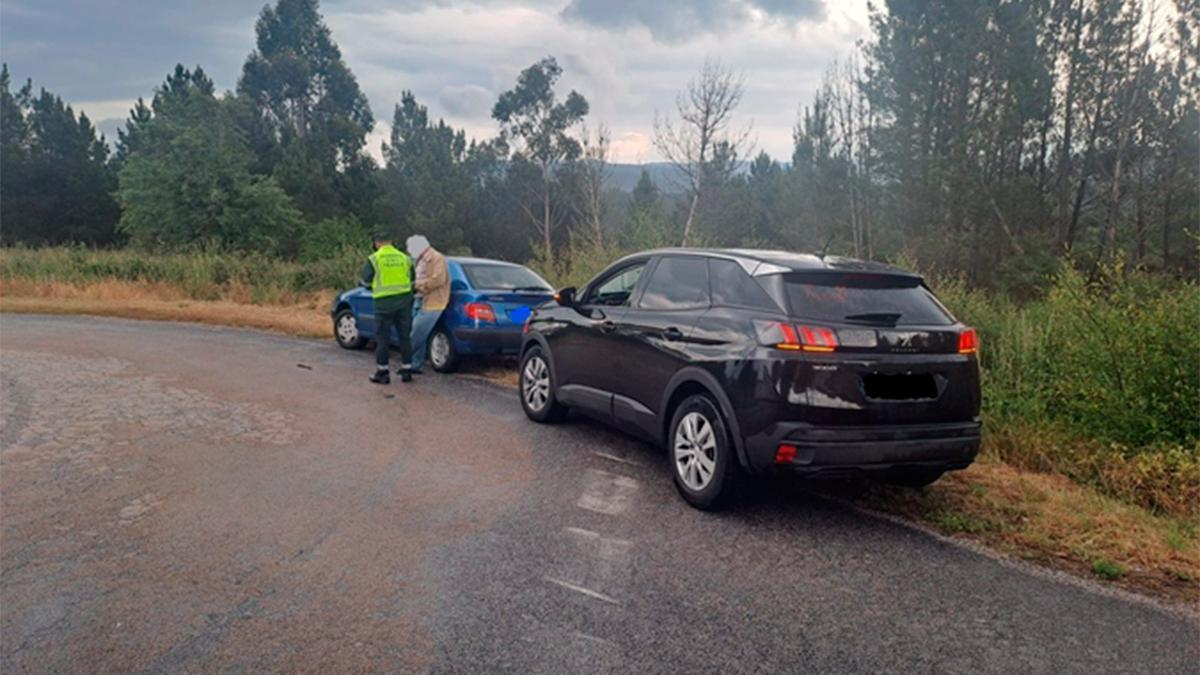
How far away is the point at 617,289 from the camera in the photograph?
6906mm

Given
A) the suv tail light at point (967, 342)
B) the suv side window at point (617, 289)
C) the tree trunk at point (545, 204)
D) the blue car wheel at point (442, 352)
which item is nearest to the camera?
the suv tail light at point (967, 342)

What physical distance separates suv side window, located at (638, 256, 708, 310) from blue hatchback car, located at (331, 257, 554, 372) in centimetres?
411

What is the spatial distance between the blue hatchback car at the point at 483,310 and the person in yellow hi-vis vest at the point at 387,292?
23.0 inches

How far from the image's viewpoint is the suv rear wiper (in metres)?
4.89

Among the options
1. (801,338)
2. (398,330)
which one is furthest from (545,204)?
(801,338)

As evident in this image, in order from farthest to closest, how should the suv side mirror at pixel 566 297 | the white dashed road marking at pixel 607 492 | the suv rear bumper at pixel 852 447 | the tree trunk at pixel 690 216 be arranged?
the tree trunk at pixel 690 216
the suv side mirror at pixel 566 297
the white dashed road marking at pixel 607 492
the suv rear bumper at pixel 852 447

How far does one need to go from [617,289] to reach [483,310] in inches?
142

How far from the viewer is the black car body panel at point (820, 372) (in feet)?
15.5

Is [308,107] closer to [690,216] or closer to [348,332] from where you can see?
[690,216]

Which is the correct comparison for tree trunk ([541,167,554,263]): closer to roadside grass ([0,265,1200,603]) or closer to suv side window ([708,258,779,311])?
roadside grass ([0,265,1200,603])

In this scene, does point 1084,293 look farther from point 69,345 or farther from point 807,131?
point 807,131

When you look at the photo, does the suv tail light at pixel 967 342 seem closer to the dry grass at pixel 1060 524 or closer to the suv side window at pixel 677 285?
the dry grass at pixel 1060 524

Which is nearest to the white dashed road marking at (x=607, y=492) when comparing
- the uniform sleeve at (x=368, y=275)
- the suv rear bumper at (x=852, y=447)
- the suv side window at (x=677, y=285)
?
the suv rear bumper at (x=852, y=447)

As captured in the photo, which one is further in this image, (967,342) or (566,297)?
(566,297)
